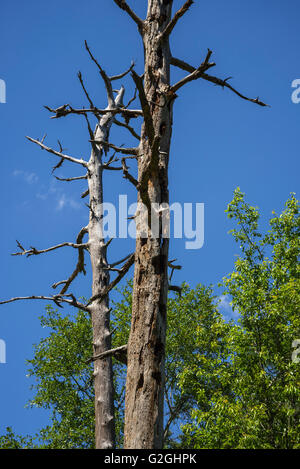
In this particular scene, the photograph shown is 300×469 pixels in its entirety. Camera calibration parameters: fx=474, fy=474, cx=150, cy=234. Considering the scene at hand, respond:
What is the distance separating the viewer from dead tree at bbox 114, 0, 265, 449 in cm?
443

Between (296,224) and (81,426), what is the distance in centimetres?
1269

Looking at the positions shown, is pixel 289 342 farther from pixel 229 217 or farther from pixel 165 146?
pixel 165 146

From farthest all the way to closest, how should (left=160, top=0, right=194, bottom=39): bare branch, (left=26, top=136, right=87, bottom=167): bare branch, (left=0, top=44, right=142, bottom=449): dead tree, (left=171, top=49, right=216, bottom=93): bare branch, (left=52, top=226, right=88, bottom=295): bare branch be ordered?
(left=26, top=136, right=87, bottom=167): bare branch, (left=52, top=226, right=88, bottom=295): bare branch, (left=0, top=44, right=142, bottom=449): dead tree, (left=160, top=0, right=194, bottom=39): bare branch, (left=171, top=49, right=216, bottom=93): bare branch

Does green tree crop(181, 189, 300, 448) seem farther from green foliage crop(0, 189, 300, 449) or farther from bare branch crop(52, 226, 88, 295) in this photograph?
bare branch crop(52, 226, 88, 295)

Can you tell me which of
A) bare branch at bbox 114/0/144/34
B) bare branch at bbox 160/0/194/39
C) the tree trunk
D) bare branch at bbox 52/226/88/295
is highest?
bare branch at bbox 114/0/144/34

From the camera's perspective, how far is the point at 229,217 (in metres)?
20.4

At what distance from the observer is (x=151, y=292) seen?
16.0ft

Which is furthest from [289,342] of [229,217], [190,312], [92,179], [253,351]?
[92,179]

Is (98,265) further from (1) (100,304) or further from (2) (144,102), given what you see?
(2) (144,102)

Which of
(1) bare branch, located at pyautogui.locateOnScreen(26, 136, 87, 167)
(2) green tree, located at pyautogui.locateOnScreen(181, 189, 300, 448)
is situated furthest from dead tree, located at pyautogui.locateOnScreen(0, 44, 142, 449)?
(2) green tree, located at pyautogui.locateOnScreen(181, 189, 300, 448)

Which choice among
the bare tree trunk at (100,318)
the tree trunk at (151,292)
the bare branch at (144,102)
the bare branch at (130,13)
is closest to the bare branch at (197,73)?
the tree trunk at (151,292)

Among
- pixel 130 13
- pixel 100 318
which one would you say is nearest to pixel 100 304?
pixel 100 318

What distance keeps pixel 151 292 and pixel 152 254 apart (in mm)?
411
